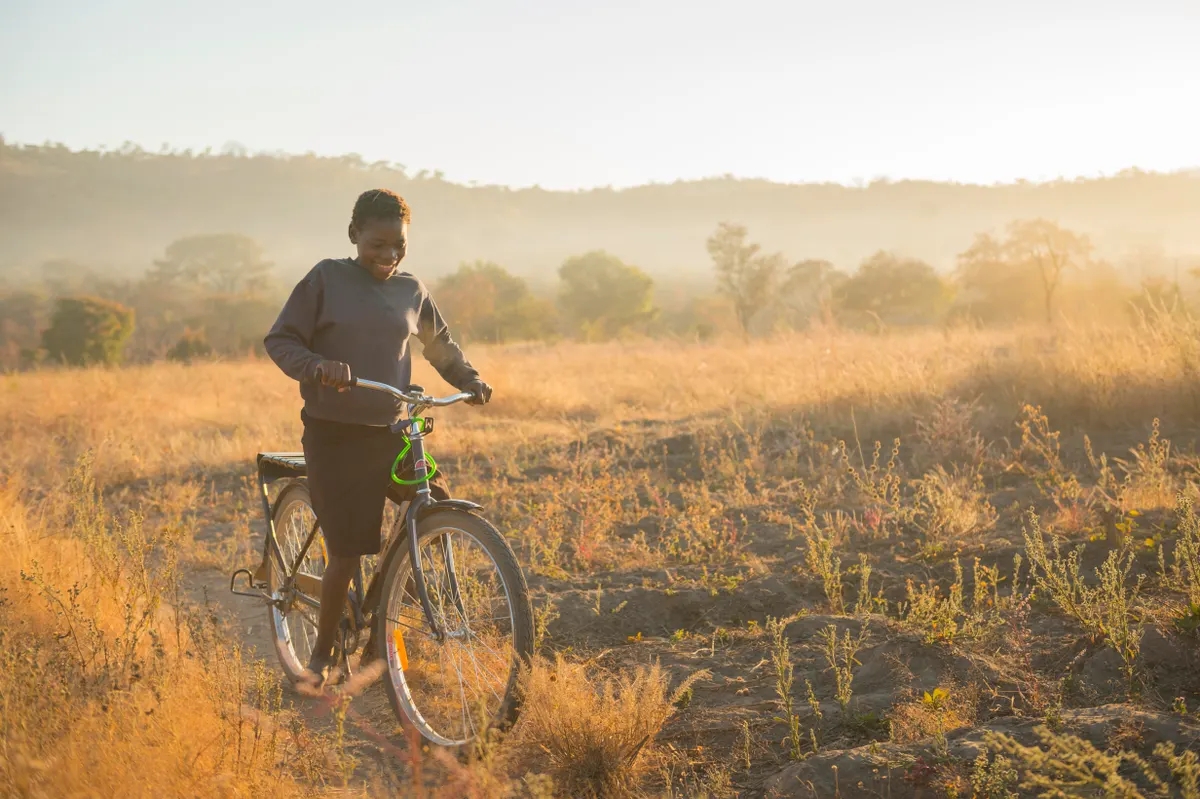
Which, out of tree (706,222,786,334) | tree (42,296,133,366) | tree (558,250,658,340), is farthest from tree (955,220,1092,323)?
tree (42,296,133,366)

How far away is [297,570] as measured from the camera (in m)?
4.35

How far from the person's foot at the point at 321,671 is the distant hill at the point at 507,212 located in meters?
124

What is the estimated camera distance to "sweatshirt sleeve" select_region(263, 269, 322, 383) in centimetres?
333

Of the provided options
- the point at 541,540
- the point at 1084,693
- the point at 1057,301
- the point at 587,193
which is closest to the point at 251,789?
the point at 1084,693

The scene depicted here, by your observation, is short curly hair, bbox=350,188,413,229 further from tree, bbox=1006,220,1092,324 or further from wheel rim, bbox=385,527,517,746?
tree, bbox=1006,220,1092,324

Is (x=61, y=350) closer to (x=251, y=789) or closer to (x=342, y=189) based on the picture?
(x=251, y=789)

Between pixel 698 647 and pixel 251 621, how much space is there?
2.74 metres

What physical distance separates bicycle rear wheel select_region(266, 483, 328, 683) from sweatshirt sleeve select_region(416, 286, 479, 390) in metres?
0.93

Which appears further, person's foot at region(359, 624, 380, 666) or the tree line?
the tree line

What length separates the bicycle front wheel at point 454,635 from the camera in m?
3.25

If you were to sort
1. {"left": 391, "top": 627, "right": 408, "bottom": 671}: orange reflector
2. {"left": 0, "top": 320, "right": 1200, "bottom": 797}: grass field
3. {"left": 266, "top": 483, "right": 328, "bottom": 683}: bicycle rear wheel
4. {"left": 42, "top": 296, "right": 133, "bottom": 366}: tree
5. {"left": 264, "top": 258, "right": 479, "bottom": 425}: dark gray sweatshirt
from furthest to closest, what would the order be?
{"left": 42, "top": 296, "right": 133, "bottom": 366}: tree < {"left": 266, "top": 483, "right": 328, "bottom": 683}: bicycle rear wheel < {"left": 391, "top": 627, "right": 408, "bottom": 671}: orange reflector < {"left": 264, "top": 258, "right": 479, "bottom": 425}: dark gray sweatshirt < {"left": 0, "top": 320, "right": 1200, "bottom": 797}: grass field

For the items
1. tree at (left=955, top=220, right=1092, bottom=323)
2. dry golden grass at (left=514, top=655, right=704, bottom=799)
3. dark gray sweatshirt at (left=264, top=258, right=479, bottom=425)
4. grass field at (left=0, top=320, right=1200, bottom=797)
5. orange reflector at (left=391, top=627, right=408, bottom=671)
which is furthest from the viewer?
tree at (left=955, top=220, right=1092, bottom=323)

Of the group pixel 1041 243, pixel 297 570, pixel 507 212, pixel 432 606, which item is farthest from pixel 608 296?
pixel 507 212

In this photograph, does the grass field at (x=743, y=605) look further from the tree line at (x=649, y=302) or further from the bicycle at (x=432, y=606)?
the tree line at (x=649, y=302)
